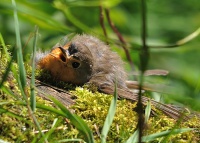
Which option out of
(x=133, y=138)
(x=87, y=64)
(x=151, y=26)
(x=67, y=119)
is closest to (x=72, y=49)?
(x=87, y=64)

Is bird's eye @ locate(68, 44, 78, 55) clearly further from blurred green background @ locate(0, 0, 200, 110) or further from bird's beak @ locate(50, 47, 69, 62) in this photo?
blurred green background @ locate(0, 0, 200, 110)

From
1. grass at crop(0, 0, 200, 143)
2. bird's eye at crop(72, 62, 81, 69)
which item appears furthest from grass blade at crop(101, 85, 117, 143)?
bird's eye at crop(72, 62, 81, 69)

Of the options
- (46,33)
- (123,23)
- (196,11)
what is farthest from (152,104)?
(196,11)

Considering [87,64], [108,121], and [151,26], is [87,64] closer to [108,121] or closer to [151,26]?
[108,121]

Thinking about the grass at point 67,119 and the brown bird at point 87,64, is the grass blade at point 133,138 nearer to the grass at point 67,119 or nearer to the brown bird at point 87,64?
the grass at point 67,119

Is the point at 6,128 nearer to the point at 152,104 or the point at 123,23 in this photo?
the point at 152,104

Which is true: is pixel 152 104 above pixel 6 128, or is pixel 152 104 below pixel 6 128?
above

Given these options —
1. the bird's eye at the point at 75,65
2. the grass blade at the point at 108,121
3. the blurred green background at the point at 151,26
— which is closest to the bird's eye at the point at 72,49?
the bird's eye at the point at 75,65

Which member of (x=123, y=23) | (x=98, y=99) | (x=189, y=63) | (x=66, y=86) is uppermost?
(x=123, y=23)
